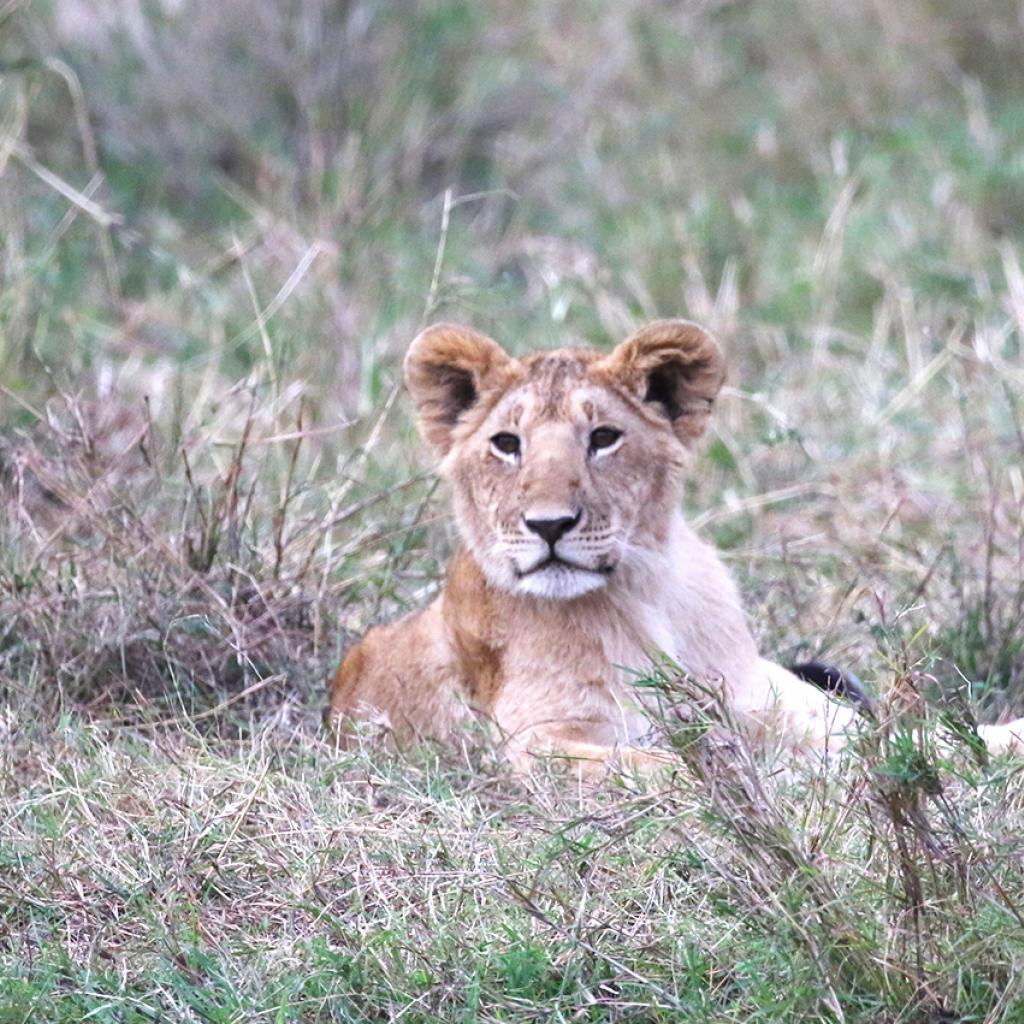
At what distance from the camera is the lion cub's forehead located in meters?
4.88

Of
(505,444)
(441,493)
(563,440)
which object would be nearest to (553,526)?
(563,440)

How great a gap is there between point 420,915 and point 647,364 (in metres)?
1.84

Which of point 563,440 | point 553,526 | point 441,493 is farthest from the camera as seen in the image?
point 441,493

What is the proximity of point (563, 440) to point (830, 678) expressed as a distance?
0.99 metres

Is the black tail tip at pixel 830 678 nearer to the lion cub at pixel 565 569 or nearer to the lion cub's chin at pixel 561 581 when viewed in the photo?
the lion cub at pixel 565 569

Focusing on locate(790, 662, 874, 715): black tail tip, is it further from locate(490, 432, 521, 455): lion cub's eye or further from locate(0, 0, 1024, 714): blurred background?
locate(490, 432, 521, 455): lion cub's eye

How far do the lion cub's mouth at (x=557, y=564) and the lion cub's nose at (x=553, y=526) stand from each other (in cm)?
5

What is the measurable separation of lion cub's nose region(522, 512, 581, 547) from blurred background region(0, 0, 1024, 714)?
2.64 ft

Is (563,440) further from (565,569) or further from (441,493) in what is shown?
(441,493)

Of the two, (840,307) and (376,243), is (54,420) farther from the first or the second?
(840,307)

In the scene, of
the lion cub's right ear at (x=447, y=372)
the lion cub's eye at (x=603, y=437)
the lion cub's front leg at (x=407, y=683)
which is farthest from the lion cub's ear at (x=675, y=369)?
the lion cub's front leg at (x=407, y=683)

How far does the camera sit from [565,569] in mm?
4738

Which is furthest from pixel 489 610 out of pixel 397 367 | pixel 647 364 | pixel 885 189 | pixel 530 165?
pixel 530 165

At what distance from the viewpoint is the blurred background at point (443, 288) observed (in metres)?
5.34
